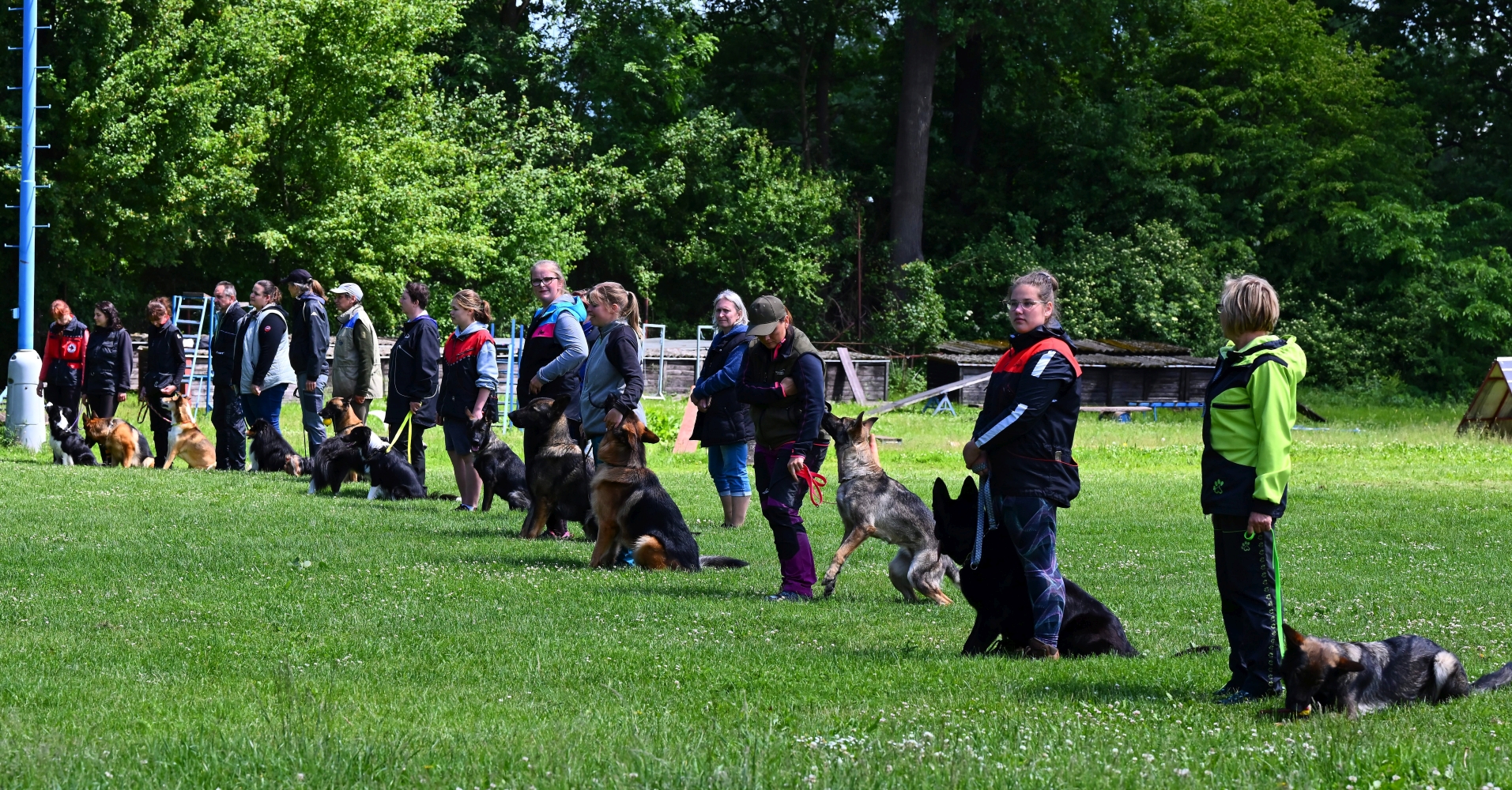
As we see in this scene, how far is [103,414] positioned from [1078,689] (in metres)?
14.4

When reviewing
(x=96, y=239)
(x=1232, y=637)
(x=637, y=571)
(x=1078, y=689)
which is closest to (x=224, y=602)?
(x=637, y=571)

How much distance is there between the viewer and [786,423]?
332 inches

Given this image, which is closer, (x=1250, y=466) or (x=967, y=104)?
(x=1250, y=466)

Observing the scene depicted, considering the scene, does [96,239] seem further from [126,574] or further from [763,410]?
[763,410]

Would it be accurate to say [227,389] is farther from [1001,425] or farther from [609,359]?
[1001,425]

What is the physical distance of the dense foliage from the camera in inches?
1369

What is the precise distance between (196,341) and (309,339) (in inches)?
489

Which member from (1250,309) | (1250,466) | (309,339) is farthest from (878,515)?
(309,339)

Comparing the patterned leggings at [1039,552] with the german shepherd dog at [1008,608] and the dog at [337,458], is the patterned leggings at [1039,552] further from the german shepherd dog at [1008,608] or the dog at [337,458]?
the dog at [337,458]

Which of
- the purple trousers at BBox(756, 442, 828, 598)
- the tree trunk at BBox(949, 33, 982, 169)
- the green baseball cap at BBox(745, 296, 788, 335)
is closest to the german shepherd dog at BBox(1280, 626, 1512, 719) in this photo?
the purple trousers at BBox(756, 442, 828, 598)

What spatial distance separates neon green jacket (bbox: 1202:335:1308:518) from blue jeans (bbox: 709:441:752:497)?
20.1 feet

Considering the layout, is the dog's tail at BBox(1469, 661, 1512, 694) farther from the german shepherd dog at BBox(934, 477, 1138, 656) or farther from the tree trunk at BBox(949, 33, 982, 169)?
the tree trunk at BBox(949, 33, 982, 169)

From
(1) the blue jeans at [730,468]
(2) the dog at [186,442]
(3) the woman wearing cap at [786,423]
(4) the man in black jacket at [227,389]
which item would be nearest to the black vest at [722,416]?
(1) the blue jeans at [730,468]

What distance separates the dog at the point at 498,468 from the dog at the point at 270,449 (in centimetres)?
415
